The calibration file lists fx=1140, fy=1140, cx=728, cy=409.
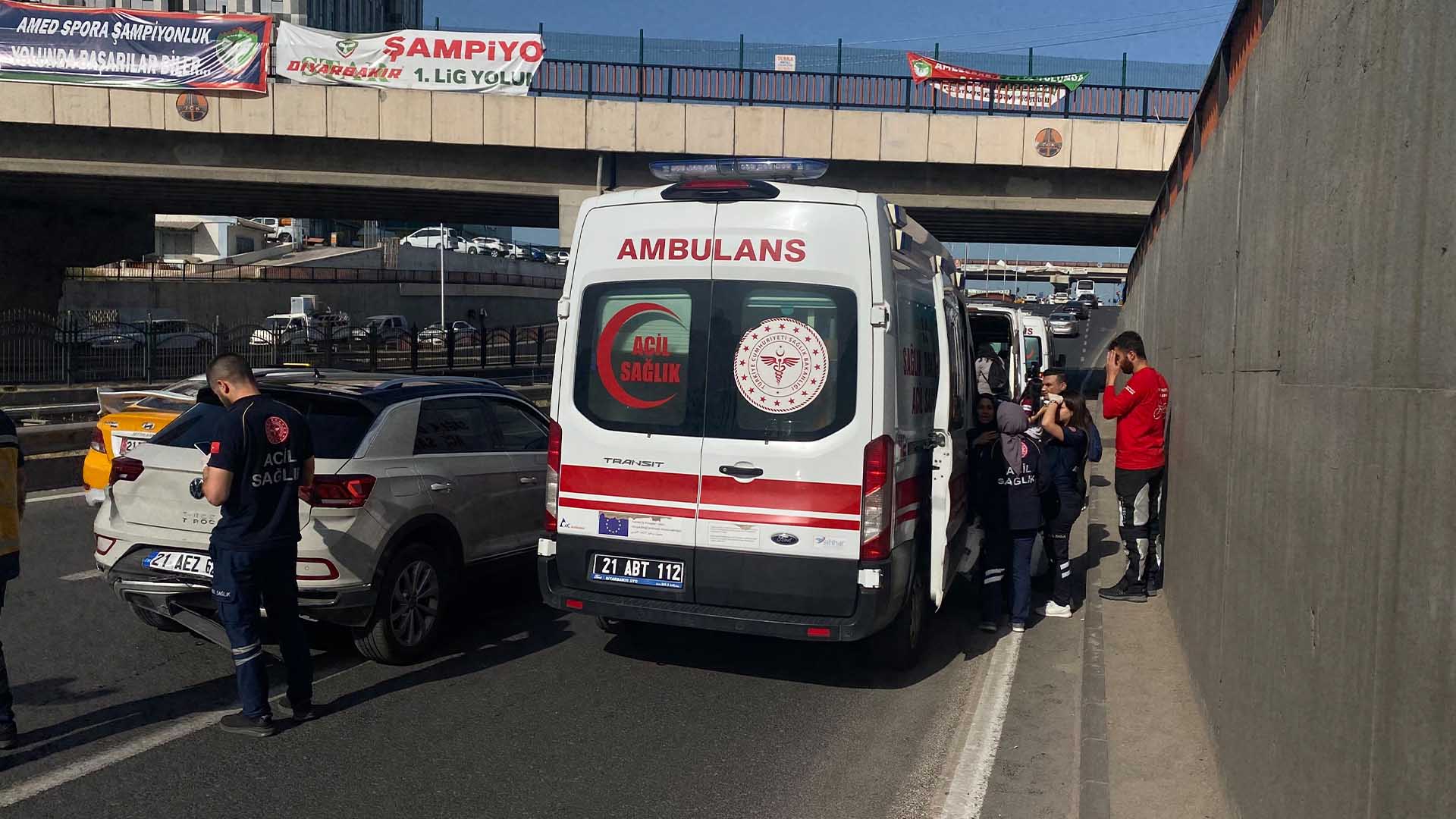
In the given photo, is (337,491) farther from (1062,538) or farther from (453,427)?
(1062,538)

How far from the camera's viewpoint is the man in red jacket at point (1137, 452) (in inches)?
316

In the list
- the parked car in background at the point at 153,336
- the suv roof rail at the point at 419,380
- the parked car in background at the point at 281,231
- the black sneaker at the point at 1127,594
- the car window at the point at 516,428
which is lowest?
the black sneaker at the point at 1127,594

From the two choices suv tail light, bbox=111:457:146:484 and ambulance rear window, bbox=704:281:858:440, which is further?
suv tail light, bbox=111:457:146:484

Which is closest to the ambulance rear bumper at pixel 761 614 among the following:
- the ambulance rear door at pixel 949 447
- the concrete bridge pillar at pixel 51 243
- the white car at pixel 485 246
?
the ambulance rear door at pixel 949 447

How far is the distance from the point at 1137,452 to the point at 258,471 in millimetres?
5893

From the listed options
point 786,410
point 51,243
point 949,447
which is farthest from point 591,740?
point 51,243

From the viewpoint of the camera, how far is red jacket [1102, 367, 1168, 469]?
8.01 metres

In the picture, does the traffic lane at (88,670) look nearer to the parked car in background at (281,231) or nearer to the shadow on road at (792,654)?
the shadow on road at (792,654)

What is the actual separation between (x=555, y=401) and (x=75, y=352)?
64.9ft

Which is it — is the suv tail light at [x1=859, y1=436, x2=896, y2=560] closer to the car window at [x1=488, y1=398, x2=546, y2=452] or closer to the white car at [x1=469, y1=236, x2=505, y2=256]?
the car window at [x1=488, y1=398, x2=546, y2=452]

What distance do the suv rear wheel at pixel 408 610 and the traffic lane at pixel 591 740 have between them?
0.13 metres

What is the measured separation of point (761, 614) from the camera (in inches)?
240

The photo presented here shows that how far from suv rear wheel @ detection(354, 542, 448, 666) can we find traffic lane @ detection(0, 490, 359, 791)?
37 cm

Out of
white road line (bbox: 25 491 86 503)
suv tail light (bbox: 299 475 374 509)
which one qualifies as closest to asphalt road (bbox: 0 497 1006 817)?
suv tail light (bbox: 299 475 374 509)
